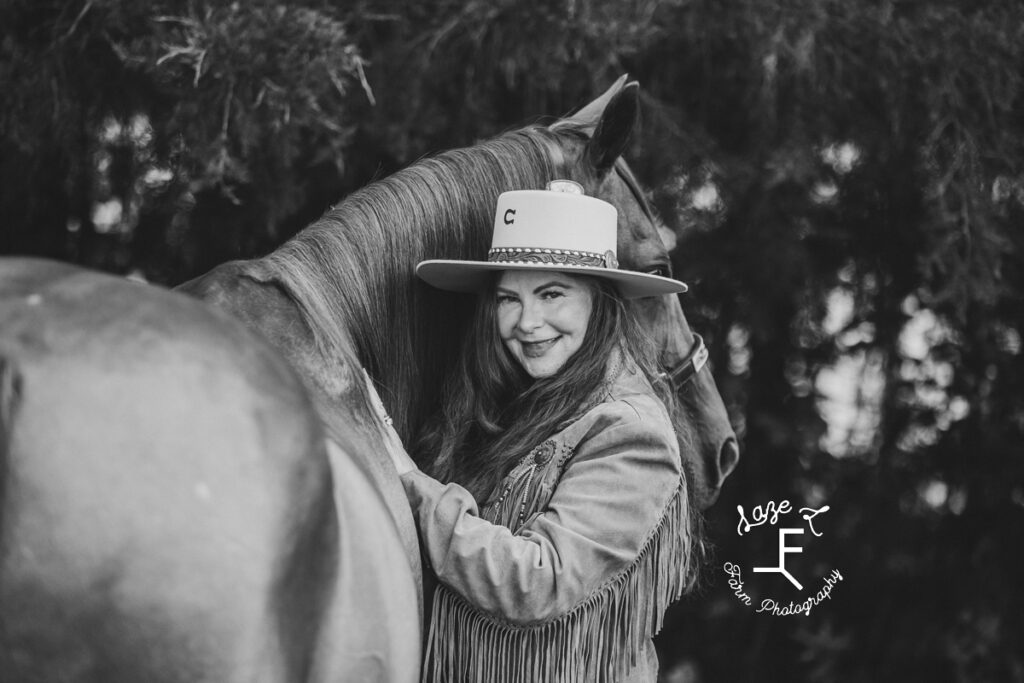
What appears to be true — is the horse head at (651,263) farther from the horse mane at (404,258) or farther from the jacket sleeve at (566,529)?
the jacket sleeve at (566,529)

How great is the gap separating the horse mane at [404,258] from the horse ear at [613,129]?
0.25ft

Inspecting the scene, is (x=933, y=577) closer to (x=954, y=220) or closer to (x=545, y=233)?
(x=954, y=220)

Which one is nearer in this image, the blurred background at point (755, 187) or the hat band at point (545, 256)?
the hat band at point (545, 256)

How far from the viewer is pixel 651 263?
2.00 m

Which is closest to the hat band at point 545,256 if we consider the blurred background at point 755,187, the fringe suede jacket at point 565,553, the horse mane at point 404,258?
the horse mane at point 404,258

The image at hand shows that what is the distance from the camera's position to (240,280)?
1364 mm

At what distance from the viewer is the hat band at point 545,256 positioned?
161 centimetres

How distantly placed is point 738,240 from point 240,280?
2420 mm

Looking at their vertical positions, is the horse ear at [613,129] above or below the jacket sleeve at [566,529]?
above

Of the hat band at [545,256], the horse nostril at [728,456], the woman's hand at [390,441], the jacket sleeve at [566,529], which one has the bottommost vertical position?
the horse nostril at [728,456]

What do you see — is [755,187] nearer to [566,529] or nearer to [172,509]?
[566,529]

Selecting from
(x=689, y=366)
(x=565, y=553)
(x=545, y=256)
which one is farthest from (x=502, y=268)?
(x=689, y=366)

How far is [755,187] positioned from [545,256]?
6.51 feet

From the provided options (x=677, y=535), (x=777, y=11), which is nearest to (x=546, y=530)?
(x=677, y=535)
